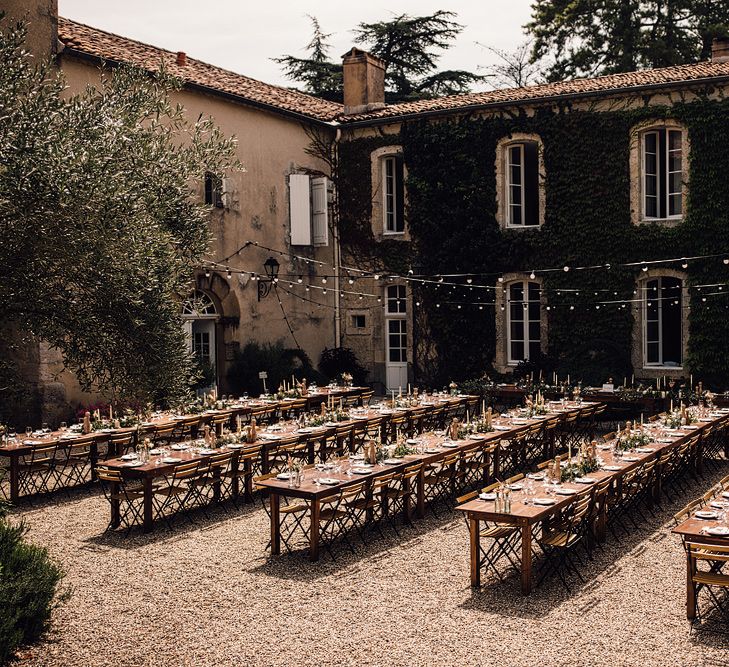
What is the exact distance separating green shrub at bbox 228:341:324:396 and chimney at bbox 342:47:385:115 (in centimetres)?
661

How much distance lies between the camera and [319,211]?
810 inches

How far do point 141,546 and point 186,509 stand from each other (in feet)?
4.72

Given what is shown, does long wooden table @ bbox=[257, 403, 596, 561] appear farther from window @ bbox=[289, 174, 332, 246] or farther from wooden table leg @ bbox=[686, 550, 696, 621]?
window @ bbox=[289, 174, 332, 246]

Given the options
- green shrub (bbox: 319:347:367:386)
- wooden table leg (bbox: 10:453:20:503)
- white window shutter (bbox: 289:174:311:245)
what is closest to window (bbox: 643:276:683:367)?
green shrub (bbox: 319:347:367:386)

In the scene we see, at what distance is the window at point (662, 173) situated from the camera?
18.0m

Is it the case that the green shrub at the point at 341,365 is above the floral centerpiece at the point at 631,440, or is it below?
above

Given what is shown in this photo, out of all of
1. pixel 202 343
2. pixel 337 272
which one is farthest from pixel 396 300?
pixel 202 343

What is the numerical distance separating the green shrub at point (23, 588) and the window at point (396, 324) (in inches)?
578

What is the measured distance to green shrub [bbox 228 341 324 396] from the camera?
60.6ft

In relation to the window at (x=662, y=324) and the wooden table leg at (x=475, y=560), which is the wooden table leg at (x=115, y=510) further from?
the window at (x=662, y=324)

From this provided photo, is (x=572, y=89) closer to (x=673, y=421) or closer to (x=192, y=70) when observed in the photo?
(x=192, y=70)

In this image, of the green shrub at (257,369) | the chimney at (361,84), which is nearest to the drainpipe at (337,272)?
the chimney at (361,84)

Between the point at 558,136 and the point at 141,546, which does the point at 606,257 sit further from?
the point at 141,546

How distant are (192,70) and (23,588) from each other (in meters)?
14.3
